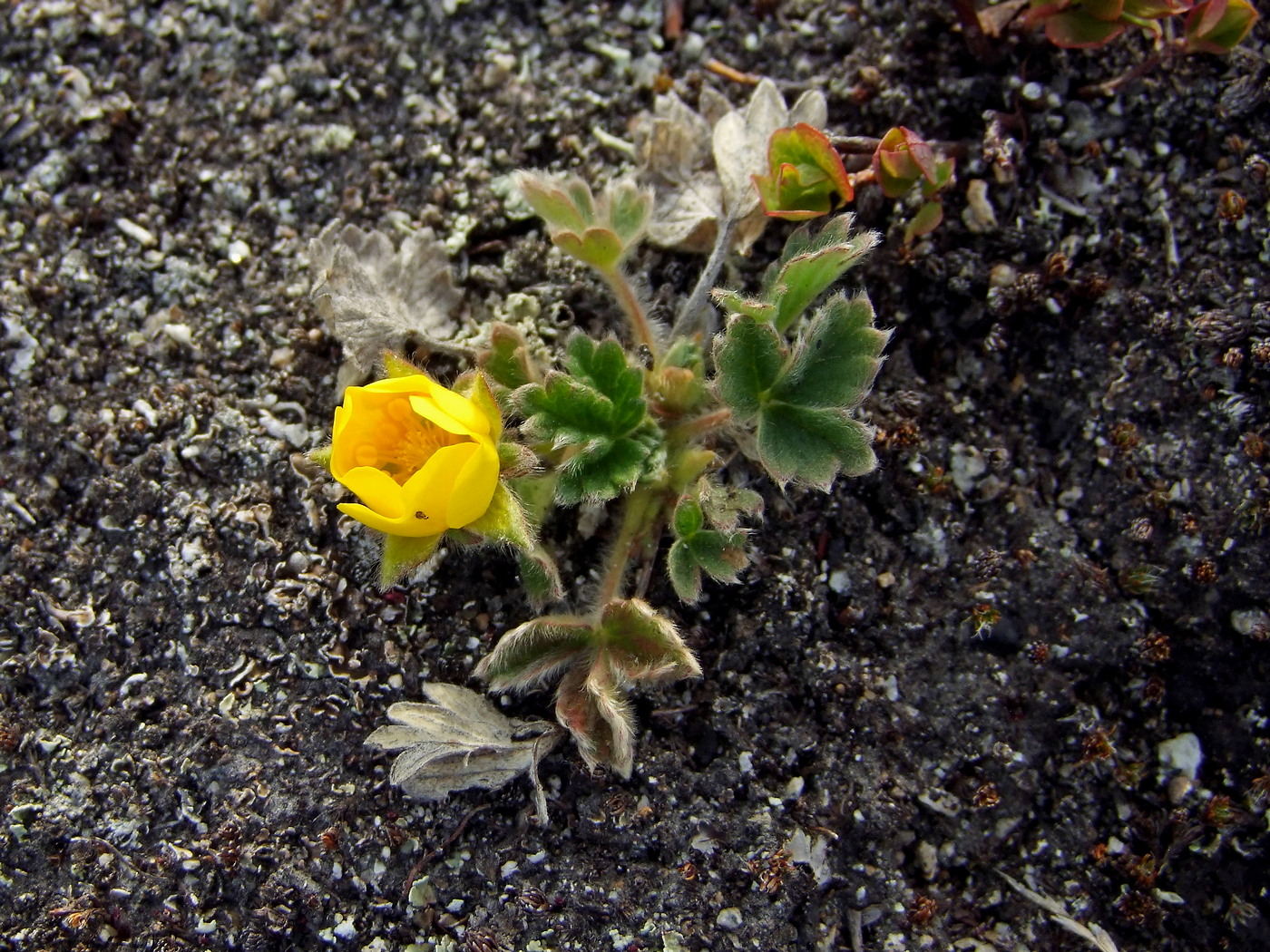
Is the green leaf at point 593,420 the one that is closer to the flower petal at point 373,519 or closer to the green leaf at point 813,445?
the green leaf at point 813,445

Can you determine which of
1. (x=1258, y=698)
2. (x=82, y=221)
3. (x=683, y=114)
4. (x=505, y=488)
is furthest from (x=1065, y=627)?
(x=82, y=221)

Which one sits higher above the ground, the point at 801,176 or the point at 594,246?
the point at 801,176

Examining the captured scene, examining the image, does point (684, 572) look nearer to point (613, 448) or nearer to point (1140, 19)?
point (613, 448)

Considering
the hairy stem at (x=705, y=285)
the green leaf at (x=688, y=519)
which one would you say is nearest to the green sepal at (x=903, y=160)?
the hairy stem at (x=705, y=285)

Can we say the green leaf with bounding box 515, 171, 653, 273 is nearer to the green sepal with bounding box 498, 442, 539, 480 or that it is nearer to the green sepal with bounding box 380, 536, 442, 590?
the green sepal with bounding box 498, 442, 539, 480

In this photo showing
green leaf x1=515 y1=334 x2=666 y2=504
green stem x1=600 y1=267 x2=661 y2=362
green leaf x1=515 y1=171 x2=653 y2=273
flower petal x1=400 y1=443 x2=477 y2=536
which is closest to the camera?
flower petal x1=400 y1=443 x2=477 y2=536

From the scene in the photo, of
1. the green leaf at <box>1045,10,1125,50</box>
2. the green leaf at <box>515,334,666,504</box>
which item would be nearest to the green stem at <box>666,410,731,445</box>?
the green leaf at <box>515,334,666,504</box>

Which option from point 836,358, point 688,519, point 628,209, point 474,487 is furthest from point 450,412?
point 836,358
